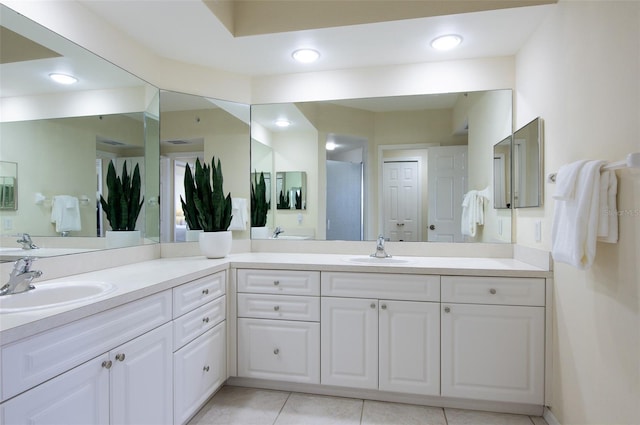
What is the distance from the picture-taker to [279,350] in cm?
201

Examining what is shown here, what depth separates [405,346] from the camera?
73.8 inches

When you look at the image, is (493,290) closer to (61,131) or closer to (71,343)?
(71,343)

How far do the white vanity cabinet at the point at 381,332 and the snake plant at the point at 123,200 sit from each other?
126 cm

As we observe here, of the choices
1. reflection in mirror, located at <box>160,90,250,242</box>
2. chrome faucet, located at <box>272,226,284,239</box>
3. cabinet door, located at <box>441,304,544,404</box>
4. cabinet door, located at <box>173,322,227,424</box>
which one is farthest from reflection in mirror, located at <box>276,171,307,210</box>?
cabinet door, located at <box>441,304,544,404</box>

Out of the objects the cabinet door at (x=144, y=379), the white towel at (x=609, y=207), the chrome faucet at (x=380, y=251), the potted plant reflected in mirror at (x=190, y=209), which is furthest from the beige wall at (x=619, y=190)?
the potted plant reflected in mirror at (x=190, y=209)

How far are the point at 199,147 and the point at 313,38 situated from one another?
43.2 inches

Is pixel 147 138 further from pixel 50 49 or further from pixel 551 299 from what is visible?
pixel 551 299

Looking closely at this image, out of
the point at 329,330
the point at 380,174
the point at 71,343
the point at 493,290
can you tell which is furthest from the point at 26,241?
the point at 493,290

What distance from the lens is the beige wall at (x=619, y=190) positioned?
1137 millimetres

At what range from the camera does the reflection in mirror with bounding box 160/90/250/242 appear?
2312 millimetres

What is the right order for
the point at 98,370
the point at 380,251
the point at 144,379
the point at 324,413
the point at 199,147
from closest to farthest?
the point at 98,370
the point at 144,379
the point at 324,413
the point at 380,251
the point at 199,147

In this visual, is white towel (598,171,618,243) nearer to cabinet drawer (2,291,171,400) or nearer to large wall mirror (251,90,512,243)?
large wall mirror (251,90,512,243)

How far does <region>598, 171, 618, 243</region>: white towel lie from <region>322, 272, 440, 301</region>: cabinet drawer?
0.81m

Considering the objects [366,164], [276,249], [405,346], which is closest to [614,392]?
[405,346]
